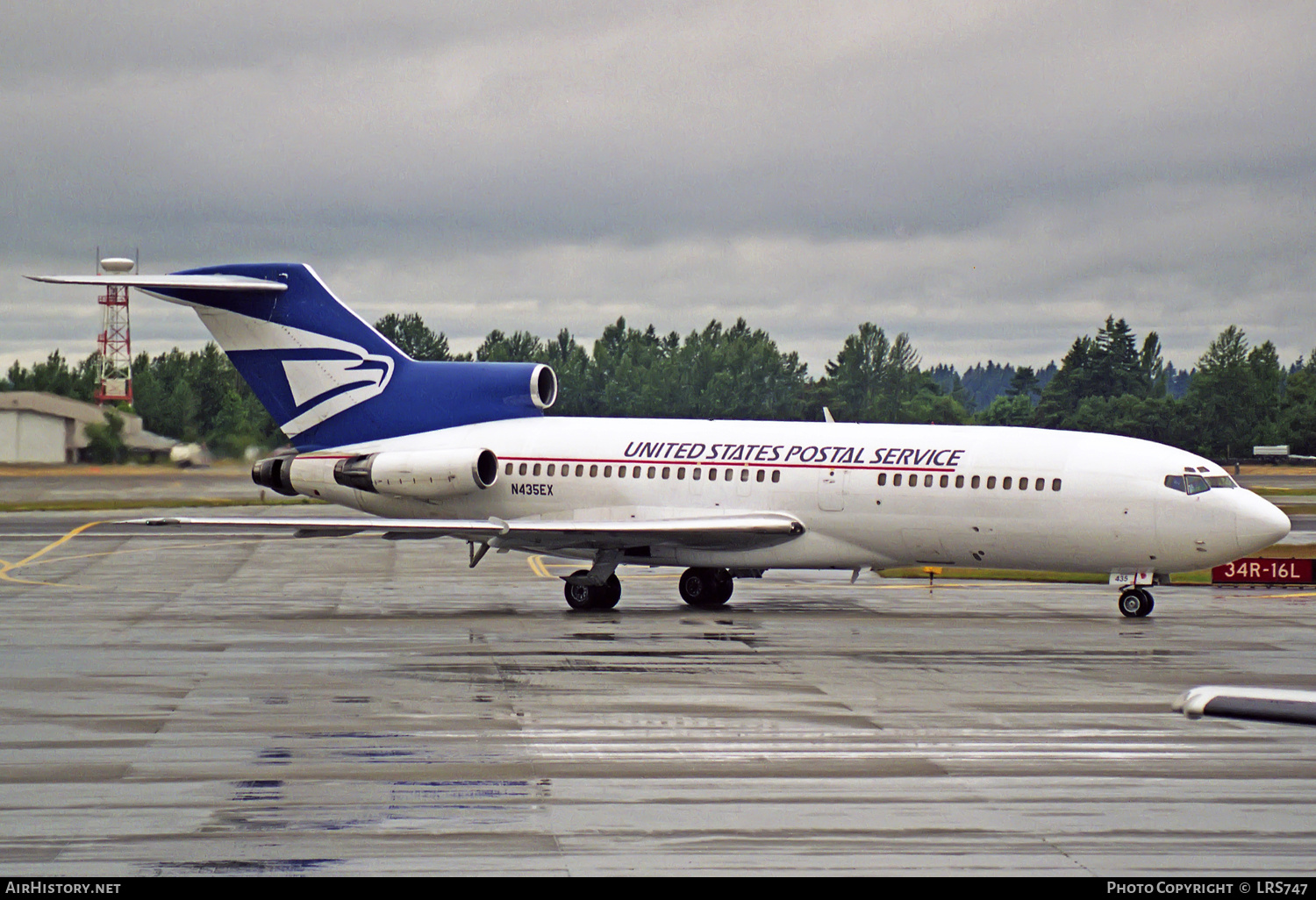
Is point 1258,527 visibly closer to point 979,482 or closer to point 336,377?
point 979,482

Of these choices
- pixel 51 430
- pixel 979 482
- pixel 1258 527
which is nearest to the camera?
pixel 1258 527

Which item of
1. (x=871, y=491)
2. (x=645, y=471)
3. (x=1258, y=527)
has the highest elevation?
(x=645, y=471)

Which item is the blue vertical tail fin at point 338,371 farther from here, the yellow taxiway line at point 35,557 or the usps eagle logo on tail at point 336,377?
the yellow taxiway line at point 35,557

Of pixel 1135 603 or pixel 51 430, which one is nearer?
pixel 1135 603

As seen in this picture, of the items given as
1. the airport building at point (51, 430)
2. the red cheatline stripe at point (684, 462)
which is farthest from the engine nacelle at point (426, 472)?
the airport building at point (51, 430)

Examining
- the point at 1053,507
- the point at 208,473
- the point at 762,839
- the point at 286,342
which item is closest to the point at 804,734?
the point at 762,839

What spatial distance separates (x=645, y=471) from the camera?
30.4 meters

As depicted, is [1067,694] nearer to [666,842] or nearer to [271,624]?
[666,842]

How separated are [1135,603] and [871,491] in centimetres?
565

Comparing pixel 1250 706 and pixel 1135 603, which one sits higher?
pixel 1250 706

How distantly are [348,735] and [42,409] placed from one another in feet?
123

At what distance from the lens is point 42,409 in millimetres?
48844

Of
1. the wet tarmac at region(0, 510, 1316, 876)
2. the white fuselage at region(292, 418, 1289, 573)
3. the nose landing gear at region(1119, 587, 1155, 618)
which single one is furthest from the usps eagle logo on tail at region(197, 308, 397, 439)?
the nose landing gear at region(1119, 587, 1155, 618)

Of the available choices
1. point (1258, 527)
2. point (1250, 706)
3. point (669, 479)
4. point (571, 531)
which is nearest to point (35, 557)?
point (571, 531)
